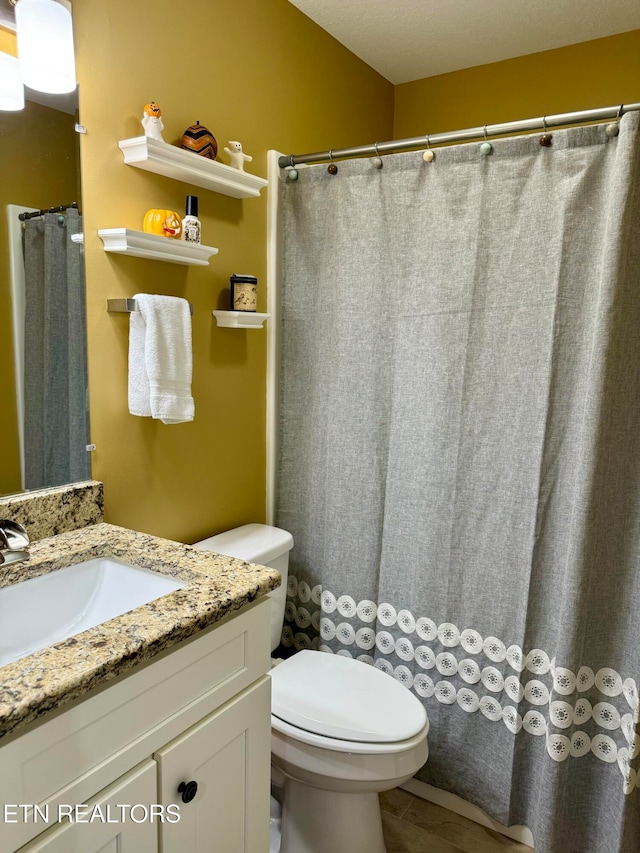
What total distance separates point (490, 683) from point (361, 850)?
1.81ft

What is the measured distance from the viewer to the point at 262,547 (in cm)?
176

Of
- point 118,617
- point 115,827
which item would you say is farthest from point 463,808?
point 118,617

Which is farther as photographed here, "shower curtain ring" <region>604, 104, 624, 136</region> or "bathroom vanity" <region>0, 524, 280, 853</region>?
"shower curtain ring" <region>604, 104, 624, 136</region>

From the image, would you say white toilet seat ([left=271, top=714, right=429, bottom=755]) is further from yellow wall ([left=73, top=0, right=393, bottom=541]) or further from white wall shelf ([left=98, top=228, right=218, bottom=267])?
white wall shelf ([left=98, top=228, right=218, bottom=267])

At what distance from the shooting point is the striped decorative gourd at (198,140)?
5.08 feet

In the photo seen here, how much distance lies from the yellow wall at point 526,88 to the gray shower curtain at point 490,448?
87cm

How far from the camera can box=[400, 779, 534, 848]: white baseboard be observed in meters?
1.79

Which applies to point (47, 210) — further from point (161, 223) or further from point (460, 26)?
point (460, 26)

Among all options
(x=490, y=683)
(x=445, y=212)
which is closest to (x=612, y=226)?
(x=445, y=212)

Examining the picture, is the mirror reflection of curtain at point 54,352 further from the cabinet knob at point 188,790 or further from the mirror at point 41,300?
the cabinet knob at point 188,790

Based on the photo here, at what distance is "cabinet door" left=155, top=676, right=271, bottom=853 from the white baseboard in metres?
0.83

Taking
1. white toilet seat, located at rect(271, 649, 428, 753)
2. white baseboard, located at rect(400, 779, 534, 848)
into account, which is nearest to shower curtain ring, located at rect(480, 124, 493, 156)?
white toilet seat, located at rect(271, 649, 428, 753)

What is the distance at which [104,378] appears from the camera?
1.46m

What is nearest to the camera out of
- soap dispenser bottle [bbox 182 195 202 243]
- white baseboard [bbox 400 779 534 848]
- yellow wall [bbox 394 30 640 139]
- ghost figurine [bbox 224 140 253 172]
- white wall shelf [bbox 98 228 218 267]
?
white wall shelf [bbox 98 228 218 267]
